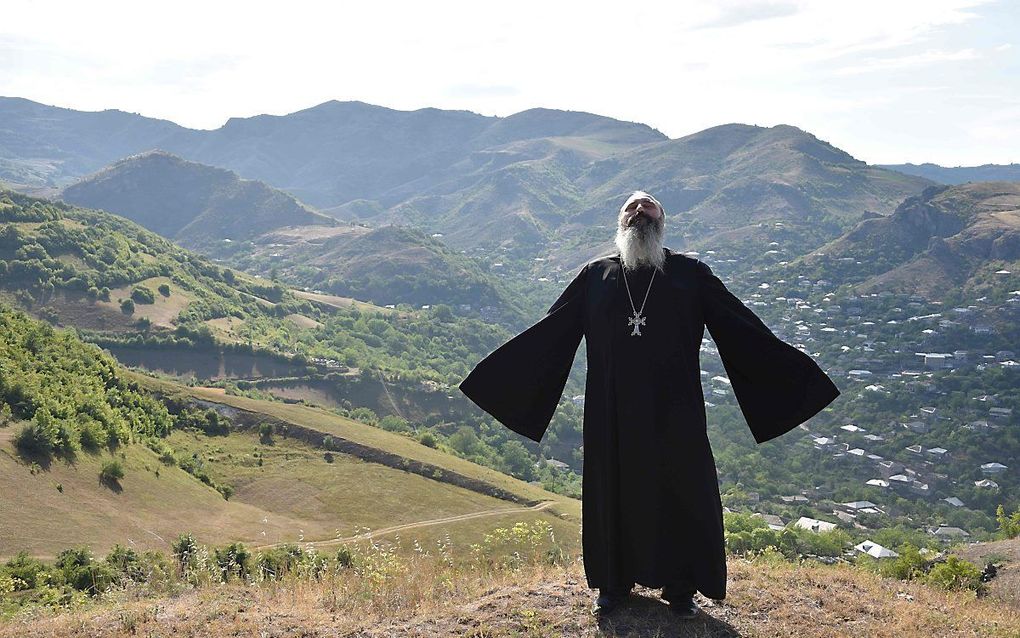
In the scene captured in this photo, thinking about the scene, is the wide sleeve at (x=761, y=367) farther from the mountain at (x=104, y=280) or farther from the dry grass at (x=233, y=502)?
the mountain at (x=104, y=280)

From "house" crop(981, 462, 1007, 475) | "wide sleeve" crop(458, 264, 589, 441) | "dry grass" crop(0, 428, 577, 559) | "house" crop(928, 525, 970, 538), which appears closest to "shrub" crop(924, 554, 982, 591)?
"wide sleeve" crop(458, 264, 589, 441)

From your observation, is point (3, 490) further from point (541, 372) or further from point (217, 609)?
point (541, 372)

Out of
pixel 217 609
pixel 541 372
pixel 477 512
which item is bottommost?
pixel 477 512

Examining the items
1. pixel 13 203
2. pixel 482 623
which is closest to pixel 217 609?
pixel 482 623

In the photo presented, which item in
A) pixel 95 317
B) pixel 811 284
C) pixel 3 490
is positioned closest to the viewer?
pixel 3 490

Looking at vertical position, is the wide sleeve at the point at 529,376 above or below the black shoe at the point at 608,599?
above

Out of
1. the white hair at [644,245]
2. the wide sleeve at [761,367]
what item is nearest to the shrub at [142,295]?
the white hair at [644,245]

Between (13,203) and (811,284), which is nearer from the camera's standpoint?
(13,203)

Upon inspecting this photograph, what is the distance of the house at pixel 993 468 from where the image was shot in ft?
227

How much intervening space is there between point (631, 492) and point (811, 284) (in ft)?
492

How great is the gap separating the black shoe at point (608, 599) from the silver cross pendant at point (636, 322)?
2.05 meters

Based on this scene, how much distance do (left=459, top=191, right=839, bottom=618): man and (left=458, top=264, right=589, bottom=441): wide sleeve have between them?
170 millimetres

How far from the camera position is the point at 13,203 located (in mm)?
116062

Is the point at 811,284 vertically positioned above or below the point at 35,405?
above
